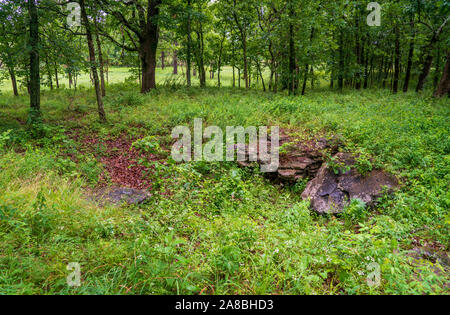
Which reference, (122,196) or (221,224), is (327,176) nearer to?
(221,224)

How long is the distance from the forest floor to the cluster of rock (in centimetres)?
28

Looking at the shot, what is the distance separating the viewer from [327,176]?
6.00 metres

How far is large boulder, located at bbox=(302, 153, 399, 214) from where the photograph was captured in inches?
205

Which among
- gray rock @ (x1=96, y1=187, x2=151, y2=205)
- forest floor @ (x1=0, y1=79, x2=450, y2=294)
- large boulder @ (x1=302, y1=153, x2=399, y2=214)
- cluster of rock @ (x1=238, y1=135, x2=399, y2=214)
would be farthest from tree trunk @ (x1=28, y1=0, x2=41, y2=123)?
large boulder @ (x1=302, y1=153, x2=399, y2=214)

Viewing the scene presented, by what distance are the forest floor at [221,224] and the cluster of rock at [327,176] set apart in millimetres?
278

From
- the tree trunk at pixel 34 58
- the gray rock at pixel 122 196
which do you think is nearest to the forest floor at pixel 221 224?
the gray rock at pixel 122 196

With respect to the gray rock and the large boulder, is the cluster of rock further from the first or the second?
the gray rock

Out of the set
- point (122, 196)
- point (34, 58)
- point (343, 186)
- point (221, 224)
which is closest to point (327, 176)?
point (343, 186)

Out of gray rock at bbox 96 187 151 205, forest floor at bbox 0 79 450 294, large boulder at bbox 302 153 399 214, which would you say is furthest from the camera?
large boulder at bbox 302 153 399 214

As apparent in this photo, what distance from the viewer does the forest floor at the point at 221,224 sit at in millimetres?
2719

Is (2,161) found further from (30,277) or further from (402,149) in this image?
(402,149)

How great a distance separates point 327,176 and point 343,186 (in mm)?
461

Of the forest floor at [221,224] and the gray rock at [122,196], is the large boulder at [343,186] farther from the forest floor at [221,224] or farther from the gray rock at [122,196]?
the gray rock at [122,196]

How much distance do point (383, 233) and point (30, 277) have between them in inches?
194
